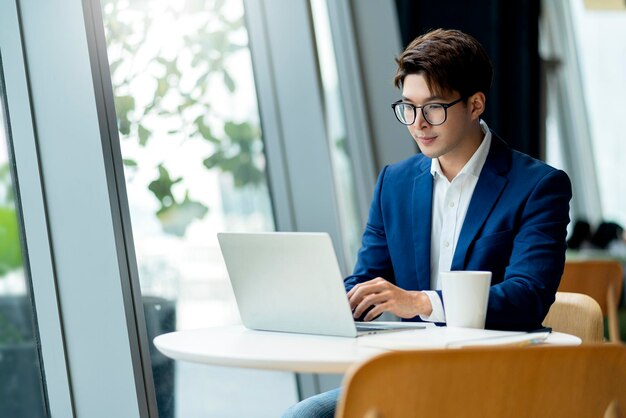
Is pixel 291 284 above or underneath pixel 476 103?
underneath

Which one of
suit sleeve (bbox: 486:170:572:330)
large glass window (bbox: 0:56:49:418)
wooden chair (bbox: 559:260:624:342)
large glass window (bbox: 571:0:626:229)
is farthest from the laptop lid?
large glass window (bbox: 571:0:626:229)

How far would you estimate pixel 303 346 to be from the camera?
5.65 feet

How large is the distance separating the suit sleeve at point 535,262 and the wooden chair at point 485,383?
0.49 m

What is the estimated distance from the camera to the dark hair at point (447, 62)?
7.11 ft

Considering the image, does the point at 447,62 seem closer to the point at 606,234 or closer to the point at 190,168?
the point at 190,168

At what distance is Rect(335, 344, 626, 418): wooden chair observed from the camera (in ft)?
4.43

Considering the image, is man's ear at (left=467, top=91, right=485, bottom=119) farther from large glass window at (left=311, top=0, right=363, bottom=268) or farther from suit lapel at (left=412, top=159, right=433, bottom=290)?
large glass window at (left=311, top=0, right=363, bottom=268)

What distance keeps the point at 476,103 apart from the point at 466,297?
618 mm

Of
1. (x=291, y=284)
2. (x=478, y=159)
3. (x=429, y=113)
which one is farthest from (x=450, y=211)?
(x=291, y=284)

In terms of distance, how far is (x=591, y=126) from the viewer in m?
8.34

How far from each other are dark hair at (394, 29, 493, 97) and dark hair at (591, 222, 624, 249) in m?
4.53

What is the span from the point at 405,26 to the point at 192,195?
2291 millimetres

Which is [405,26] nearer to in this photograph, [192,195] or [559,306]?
[192,195]

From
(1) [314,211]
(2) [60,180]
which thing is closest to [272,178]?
(1) [314,211]
